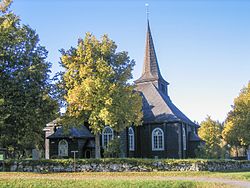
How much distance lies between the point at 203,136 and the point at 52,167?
23144 mm

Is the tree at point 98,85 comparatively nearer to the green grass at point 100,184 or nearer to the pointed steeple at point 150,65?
the green grass at point 100,184

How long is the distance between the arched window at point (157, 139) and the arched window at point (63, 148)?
33.6 feet

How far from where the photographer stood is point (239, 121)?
144 feet

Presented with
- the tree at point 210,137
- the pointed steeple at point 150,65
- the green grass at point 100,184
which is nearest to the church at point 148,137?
the tree at point 210,137

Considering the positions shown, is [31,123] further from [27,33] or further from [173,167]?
[173,167]

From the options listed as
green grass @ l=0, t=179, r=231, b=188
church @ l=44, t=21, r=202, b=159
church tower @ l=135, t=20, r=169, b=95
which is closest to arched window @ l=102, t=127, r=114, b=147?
church @ l=44, t=21, r=202, b=159

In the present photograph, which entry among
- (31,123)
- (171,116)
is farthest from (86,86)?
(171,116)

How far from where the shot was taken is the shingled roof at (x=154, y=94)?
41.2 m

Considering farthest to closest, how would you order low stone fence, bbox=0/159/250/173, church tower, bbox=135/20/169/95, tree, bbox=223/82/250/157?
church tower, bbox=135/20/169/95, tree, bbox=223/82/250/157, low stone fence, bbox=0/159/250/173

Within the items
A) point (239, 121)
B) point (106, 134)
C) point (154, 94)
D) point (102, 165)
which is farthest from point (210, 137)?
point (102, 165)

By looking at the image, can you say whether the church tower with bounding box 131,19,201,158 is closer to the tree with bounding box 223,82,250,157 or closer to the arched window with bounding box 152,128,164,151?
the arched window with bounding box 152,128,164,151

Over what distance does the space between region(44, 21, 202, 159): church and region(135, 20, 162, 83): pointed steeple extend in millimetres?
1912

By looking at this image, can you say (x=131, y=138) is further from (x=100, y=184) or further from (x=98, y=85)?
(x=100, y=184)

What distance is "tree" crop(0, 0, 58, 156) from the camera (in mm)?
28938
